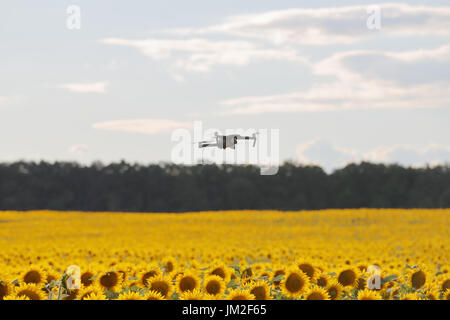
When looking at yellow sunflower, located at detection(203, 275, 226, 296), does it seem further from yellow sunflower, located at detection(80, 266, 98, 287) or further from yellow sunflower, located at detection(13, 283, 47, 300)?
yellow sunflower, located at detection(13, 283, 47, 300)

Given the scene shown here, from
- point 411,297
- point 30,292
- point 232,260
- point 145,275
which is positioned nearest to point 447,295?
point 411,297

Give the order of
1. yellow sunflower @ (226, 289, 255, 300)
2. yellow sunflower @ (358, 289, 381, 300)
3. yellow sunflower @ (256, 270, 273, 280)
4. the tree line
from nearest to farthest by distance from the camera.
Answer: yellow sunflower @ (226, 289, 255, 300) → yellow sunflower @ (358, 289, 381, 300) → yellow sunflower @ (256, 270, 273, 280) → the tree line

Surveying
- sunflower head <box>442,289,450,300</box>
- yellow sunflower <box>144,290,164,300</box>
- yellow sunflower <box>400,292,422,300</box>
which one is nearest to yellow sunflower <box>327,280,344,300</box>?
yellow sunflower <box>400,292,422,300</box>

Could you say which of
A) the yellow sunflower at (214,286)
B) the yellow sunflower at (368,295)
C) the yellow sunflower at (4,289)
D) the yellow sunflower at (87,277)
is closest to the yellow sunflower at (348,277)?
the yellow sunflower at (368,295)

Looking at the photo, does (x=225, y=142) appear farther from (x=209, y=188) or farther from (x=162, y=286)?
(x=209, y=188)
